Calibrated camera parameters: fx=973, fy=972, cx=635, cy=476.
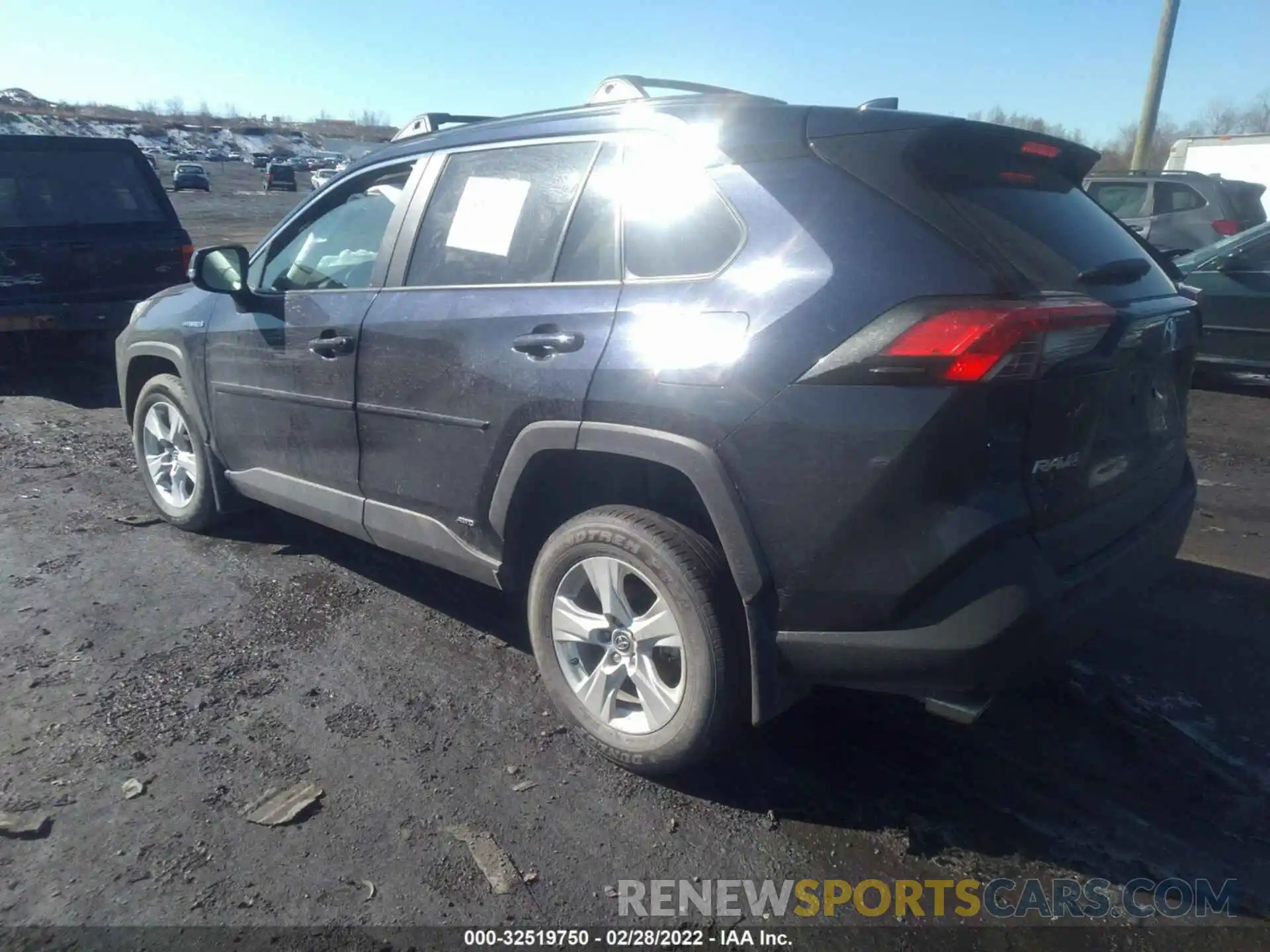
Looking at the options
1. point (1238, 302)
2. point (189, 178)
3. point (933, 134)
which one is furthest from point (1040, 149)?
point (189, 178)

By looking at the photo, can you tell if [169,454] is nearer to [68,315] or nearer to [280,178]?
[68,315]

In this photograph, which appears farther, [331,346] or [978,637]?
[331,346]

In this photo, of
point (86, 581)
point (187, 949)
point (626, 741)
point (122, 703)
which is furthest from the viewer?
point (86, 581)

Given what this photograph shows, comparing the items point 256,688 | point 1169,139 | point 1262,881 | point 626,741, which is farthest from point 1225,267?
point 1169,139

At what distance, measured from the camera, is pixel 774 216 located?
104 inches

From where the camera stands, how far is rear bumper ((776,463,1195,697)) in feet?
7.82

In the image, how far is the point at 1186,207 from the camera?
37.8 ft

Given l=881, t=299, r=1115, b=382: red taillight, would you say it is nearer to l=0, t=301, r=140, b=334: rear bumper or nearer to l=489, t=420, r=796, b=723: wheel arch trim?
l=489, t=420, r=796, b=723: wheel arch trim

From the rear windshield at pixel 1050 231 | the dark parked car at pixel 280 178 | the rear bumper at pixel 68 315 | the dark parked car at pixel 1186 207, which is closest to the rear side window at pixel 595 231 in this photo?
the rear windshield at pixel 1050 231

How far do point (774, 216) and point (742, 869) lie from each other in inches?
69.4

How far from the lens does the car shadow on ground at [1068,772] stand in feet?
8.79

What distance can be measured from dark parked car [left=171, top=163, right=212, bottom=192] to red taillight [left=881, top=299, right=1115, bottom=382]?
53772 millimetres

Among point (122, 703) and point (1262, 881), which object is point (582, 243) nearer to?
point (122, 703)

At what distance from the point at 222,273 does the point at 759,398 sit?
9.51 feet
